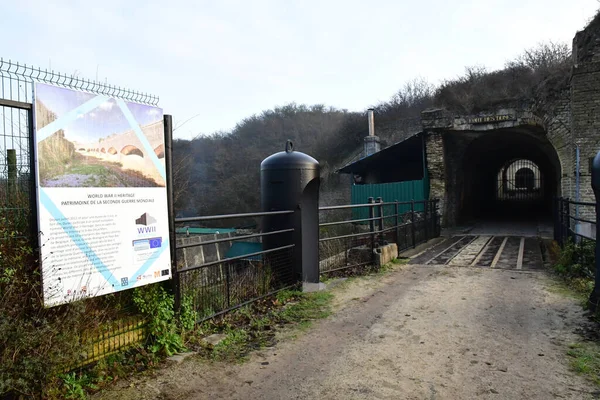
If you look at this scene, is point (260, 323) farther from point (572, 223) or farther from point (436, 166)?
point (436, 166)

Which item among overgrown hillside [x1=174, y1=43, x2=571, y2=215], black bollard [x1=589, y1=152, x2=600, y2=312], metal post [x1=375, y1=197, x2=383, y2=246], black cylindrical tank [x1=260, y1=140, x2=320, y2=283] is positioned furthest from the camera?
overgrown hillside [x1=174, y1=43, x2=571, y2=215]

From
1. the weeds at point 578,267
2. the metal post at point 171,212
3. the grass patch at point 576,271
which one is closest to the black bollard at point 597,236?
the grass patch at point 576,271

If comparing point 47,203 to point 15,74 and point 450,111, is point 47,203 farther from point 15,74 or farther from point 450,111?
point 450,111

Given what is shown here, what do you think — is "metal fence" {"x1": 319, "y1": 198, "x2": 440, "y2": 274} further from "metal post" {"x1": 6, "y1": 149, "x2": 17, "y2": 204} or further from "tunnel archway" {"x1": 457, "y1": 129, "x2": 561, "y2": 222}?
"tunnel archway" {"x1": 457, "y1": 129, "x2": 561, "y2": 222}

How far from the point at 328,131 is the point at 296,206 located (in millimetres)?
43200

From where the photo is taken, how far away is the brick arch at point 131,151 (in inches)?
135

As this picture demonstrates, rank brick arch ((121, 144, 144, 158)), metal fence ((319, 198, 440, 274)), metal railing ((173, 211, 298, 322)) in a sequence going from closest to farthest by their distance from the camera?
1. brick arch ((121, 144, 144, 158))
2. metal railing ((173, 211, 298, 322))
3. metal fence ((319, 198, 440, 274))

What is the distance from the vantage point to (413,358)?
11.9 feet

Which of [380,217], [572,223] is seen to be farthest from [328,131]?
[380,217]

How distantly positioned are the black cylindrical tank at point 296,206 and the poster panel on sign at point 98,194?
2368 millimetres

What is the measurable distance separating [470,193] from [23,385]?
70.1 ft

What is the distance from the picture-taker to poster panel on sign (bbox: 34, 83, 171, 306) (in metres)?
2.83

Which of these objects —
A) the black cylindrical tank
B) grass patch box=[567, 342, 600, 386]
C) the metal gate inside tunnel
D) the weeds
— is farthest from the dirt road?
the metal gate inside tunnel

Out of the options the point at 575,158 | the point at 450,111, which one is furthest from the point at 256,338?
the point at 450,111
